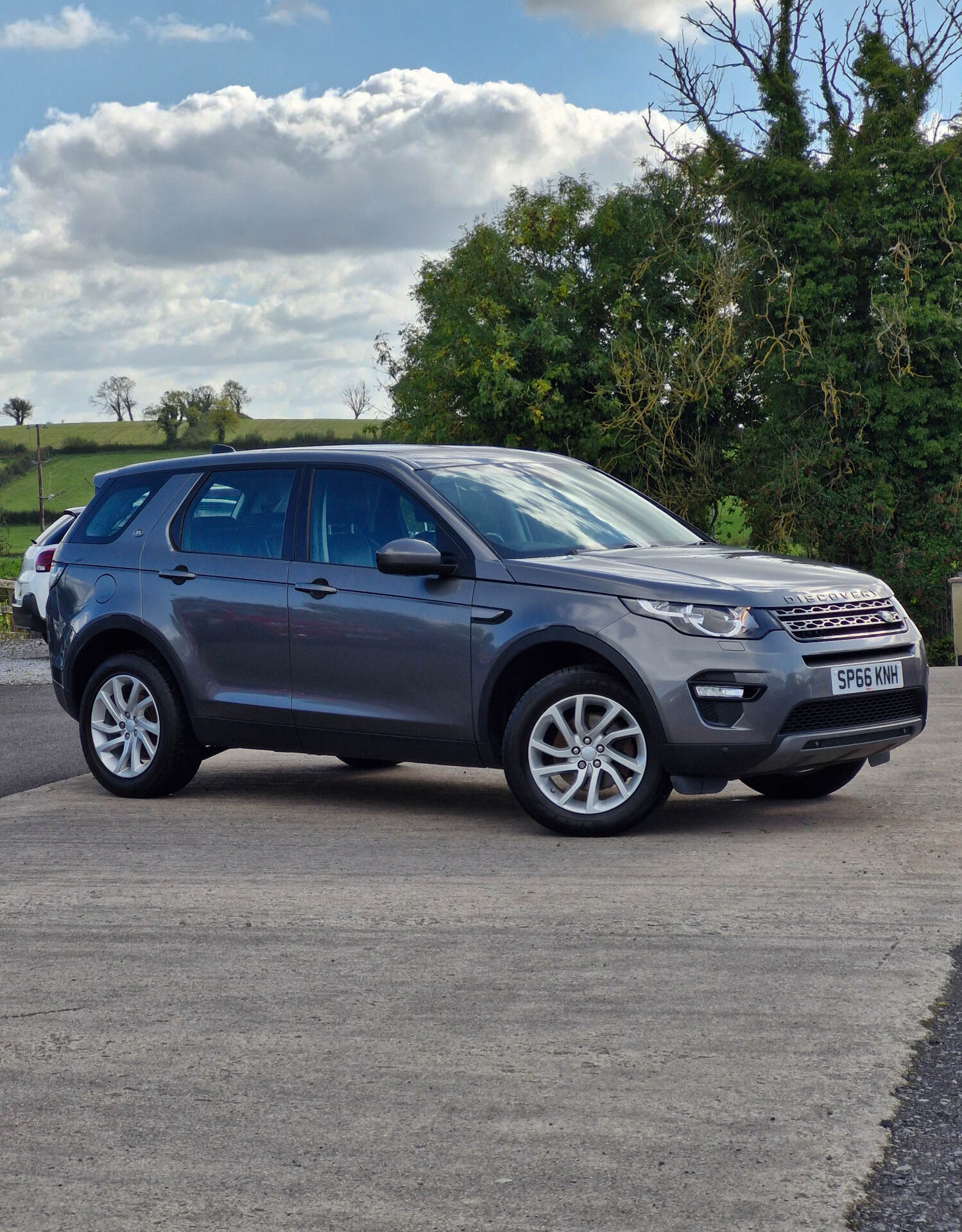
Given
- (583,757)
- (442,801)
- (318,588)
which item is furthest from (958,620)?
(583,757)

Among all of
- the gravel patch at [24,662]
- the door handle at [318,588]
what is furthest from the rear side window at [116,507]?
the gravel patch at [24,662]

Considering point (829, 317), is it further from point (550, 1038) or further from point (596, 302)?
point (550, 1038)

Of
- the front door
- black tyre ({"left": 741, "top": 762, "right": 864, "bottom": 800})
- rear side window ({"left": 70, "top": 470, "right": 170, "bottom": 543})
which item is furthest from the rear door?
black tyre ({"left": 741, "top": 762, "right": 864, "bottom": 800})

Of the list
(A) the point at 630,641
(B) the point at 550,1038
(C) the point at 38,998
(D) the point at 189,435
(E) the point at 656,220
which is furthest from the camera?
(D) the point at 189,435

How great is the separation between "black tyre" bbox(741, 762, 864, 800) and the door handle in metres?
2.28

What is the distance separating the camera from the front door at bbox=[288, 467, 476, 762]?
7.55 m

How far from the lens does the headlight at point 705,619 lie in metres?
6.89

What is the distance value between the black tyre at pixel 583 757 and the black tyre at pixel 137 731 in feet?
7.13

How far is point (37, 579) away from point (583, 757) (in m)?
12.3

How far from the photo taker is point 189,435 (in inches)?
4028

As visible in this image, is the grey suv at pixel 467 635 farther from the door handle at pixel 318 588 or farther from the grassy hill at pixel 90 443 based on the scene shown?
the grassy hill at pixel 90 443

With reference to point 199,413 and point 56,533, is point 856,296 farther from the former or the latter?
point 199,413

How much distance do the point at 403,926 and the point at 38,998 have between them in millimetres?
1328

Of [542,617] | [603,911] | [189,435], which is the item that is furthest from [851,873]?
[189,435]
